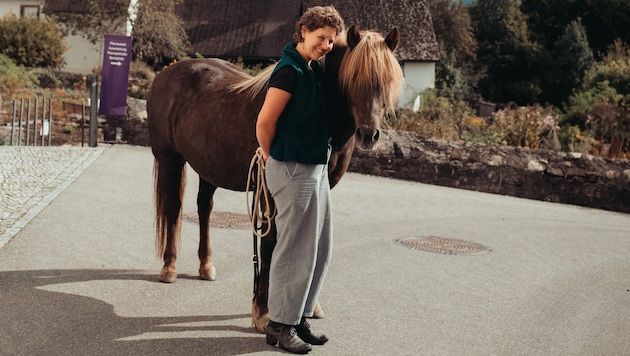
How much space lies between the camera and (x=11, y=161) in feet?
47.3

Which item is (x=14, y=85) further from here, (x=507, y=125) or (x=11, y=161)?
(x=507, y=125)

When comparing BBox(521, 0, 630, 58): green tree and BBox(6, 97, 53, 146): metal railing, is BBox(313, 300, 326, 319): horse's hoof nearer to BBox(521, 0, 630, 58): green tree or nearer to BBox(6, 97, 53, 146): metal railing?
BBox(6, 97, 53, 146): metal railing

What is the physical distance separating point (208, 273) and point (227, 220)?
126 inches

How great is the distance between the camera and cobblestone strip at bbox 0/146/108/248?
9.69 metres

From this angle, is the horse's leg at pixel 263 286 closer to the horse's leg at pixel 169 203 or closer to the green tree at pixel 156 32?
the horse's leg at pixel 169 203

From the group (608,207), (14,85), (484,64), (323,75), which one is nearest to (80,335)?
(323,75)

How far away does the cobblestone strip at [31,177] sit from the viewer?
9685mm

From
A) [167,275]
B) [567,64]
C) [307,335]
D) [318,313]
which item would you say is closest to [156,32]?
[567,64]

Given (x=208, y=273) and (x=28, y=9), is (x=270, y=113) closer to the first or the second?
(x=208, y=273)

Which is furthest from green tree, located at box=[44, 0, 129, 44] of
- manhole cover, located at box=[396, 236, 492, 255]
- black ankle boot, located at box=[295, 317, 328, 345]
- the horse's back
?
black ankle boot, located at box=[295, 317, 328, 345]

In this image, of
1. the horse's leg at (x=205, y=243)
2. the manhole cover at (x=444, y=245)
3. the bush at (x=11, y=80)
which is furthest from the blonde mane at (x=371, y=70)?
the bush at (x=11, y=80)

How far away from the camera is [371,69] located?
205 inches

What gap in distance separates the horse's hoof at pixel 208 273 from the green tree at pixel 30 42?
38.6 metres

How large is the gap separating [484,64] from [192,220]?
58.1 m
